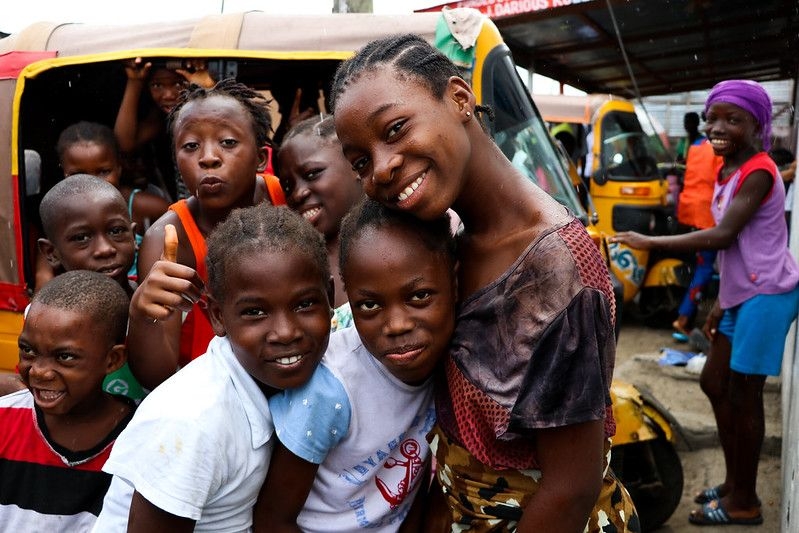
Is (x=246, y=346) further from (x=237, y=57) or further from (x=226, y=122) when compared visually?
(x=237, y=57)

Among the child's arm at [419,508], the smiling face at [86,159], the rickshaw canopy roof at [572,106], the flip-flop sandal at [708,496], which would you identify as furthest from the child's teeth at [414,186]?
the rickshaw canopy roof at [572,106]

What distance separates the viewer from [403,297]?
5.20 ft

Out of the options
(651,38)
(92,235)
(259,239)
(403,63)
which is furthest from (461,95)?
(651,38)

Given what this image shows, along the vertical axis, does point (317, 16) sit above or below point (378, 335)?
above

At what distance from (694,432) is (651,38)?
6034mm

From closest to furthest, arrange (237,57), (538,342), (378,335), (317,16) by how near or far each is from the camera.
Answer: (538,342)
(378,335)
(237,57)
(317,16)

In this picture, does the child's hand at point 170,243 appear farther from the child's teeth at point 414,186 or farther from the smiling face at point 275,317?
the child's teeth at point 414,186

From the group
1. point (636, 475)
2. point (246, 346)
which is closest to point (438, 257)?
point (246, 346)

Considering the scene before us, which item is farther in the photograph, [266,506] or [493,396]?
[266,506]

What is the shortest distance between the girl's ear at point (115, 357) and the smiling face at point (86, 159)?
1.41 meters

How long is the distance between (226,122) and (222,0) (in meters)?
6.72

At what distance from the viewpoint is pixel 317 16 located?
3.43m

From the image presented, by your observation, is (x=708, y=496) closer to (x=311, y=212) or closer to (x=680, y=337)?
(x=311, y=212)

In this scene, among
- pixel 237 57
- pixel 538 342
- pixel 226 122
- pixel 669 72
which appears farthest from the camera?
pixel 669 72
